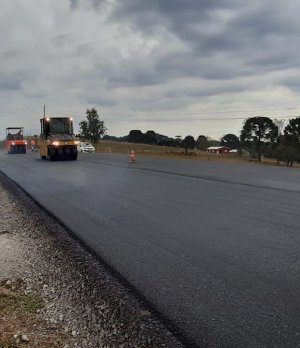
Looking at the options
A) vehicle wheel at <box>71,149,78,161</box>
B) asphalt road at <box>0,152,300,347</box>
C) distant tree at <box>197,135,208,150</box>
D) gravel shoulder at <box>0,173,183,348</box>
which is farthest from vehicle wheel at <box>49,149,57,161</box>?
distant tree at <box>197,135,208,150</box>

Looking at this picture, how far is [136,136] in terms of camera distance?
453 feet

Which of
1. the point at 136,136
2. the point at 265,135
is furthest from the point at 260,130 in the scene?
the point at 136,136

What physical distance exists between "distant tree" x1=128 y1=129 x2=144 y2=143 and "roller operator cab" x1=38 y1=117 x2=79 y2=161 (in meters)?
101

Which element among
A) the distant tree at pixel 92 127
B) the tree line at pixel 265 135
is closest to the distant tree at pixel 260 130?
the tree line at pixel 265 135

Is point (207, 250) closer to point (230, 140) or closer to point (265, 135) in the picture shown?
point (265, 135)

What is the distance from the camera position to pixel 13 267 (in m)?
6.81

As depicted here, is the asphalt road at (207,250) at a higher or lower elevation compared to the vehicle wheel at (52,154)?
lower

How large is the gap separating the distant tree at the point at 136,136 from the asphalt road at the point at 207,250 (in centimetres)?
12199

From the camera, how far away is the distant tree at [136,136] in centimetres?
13650

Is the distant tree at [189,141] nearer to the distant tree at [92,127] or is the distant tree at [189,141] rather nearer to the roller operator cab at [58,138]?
the distant tree at [92,127]

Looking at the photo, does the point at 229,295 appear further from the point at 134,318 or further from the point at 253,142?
the point at 253,142

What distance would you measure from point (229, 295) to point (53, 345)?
2.06 m

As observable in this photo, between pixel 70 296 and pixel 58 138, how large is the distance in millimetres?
28668

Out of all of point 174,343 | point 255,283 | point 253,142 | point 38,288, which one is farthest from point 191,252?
point 253,142
